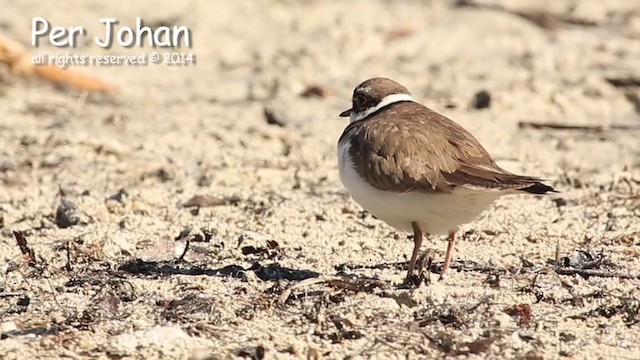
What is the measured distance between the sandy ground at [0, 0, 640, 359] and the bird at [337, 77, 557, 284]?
30 centimetres

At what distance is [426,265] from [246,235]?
1058 millimetres

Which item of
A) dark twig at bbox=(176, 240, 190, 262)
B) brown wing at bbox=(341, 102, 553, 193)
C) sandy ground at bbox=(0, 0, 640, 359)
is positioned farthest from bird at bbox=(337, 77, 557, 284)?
dark twig at bbox=(176, 240, 190, 262)

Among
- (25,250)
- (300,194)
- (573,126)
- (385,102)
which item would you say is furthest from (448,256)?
(573,126)

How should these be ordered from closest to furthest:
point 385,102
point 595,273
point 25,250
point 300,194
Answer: point 595,273, point 25,250, point 385,102, point 300,194

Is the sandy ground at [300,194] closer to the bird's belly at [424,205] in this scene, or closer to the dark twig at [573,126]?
the dark twig at [573,126]

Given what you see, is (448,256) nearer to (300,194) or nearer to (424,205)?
(424,205)

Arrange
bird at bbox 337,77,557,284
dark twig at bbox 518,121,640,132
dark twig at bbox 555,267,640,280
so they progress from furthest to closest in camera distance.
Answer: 1. dark twig at bbox 518,121,640,132
2. dark twig at bbox 555,267,640,280
3. bird at bbox 337,77,557,284

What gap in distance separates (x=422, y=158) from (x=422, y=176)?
120 mm

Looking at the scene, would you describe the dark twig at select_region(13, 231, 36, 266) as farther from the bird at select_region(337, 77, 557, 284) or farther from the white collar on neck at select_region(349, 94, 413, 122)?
the white collar on neck at select_region(349, 94, 413, 122)

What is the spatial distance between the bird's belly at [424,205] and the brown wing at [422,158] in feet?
0.13

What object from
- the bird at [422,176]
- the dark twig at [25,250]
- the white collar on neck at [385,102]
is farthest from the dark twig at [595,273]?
the dark twig at [25,250]

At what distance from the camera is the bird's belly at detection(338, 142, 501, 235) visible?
17.0 ft

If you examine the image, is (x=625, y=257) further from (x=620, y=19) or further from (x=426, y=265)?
(x=620, y=19)

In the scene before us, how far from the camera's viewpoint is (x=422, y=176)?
5168 mm
